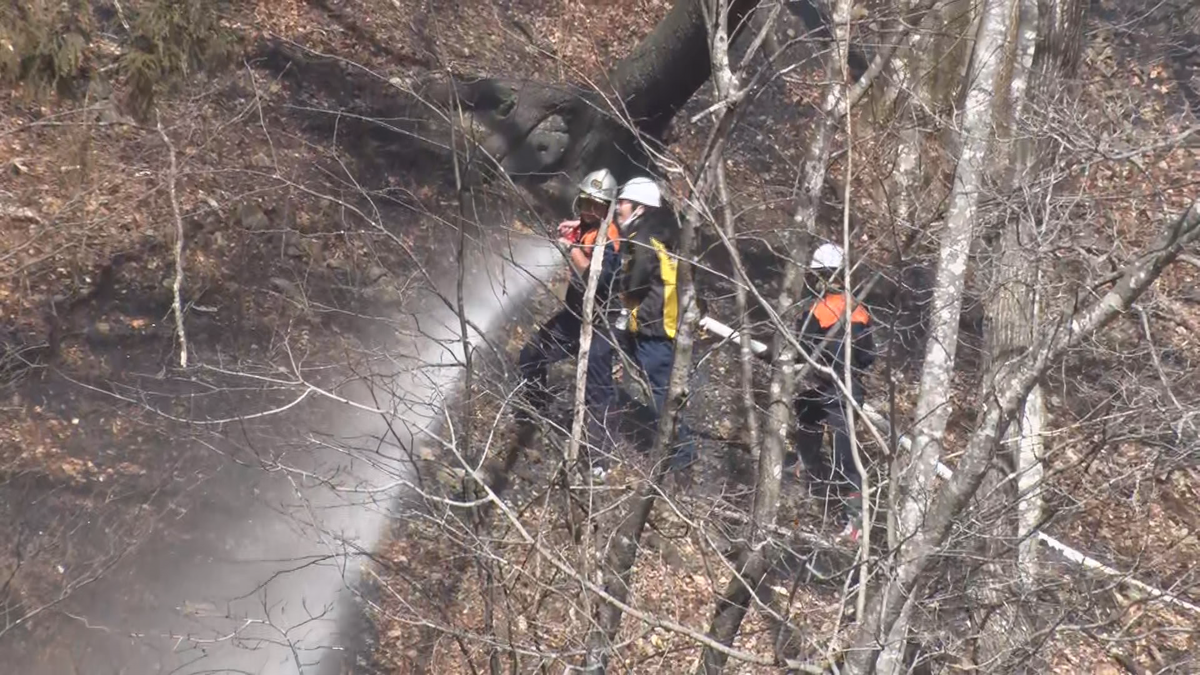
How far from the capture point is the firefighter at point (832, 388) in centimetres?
729

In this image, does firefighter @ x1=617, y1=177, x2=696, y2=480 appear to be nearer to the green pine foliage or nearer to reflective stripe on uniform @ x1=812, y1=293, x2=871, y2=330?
reflective stripe on uniform @ x1=812, y1=293, x2=871, y2=330

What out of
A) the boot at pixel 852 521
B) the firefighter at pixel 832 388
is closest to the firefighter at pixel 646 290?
the firefighter at pixel 832 388

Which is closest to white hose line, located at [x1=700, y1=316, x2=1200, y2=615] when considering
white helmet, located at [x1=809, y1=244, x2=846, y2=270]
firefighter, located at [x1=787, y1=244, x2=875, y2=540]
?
firefighter, located at [x1=787, y1=244, x2=875, y2=540]

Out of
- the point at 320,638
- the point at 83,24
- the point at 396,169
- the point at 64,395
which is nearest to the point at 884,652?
the point at 320,638

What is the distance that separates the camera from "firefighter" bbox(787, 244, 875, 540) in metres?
7.29

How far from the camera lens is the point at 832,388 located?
8430 mm

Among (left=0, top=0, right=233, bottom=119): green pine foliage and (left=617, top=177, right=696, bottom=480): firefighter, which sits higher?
(left=0, top=0, right=233, bottom=119): green pine foliage

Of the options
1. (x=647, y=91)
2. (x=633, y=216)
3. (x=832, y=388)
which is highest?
(x=633, y=216)

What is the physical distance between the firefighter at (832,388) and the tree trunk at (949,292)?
698 millimetres

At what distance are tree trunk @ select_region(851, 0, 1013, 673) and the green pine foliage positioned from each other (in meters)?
6.50

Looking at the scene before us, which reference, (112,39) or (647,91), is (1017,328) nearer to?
(647,91)

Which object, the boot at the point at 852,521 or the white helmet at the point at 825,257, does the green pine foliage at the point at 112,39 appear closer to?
the white helmet at the point at 825,257

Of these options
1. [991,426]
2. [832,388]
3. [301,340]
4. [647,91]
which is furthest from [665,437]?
[647,91]

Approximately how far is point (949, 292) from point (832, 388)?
8.52 ft
